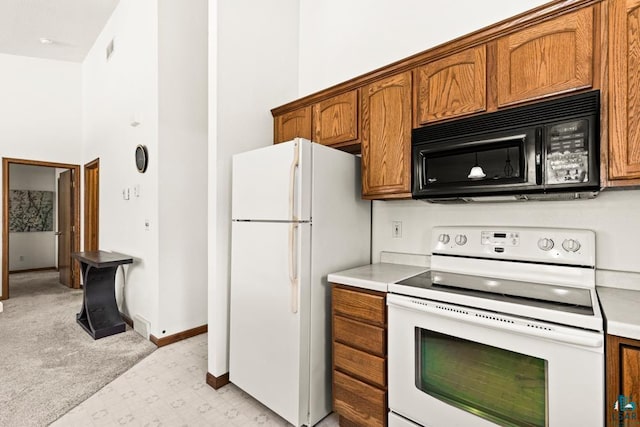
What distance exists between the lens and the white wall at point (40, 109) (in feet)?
15.5

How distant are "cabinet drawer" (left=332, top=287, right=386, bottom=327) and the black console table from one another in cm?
252

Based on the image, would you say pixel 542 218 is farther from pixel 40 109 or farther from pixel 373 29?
pixel 40 109

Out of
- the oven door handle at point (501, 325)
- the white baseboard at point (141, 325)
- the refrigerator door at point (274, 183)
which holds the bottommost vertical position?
the white baseboard at point (141, 325)

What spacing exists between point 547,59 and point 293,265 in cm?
159

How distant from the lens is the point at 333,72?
108 inches

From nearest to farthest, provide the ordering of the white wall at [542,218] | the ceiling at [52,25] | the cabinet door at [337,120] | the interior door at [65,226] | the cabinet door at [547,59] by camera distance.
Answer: the cabinet door at [547,59] < the white wall at [542,218] < the cabinet door at [337,120] < the ceiling at [52,25] < the interior door at [65,226]

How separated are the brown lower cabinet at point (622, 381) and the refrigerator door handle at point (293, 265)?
1.34 meters

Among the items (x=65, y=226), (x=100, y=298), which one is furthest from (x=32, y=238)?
(x=100, y=298)

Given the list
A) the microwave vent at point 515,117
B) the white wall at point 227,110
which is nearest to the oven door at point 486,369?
the microwave vent at point 515,117

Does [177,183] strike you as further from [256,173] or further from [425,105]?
[425,105]

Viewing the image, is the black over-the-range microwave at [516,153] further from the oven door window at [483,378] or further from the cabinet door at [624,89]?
the oven door window at [483,378]

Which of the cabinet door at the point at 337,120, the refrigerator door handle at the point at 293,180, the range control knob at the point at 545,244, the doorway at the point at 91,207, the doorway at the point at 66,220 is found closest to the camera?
the range control knob at the point at 545,244

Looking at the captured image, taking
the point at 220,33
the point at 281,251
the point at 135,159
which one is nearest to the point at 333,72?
A: the point at 220,33

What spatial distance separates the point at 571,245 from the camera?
1592 mm
